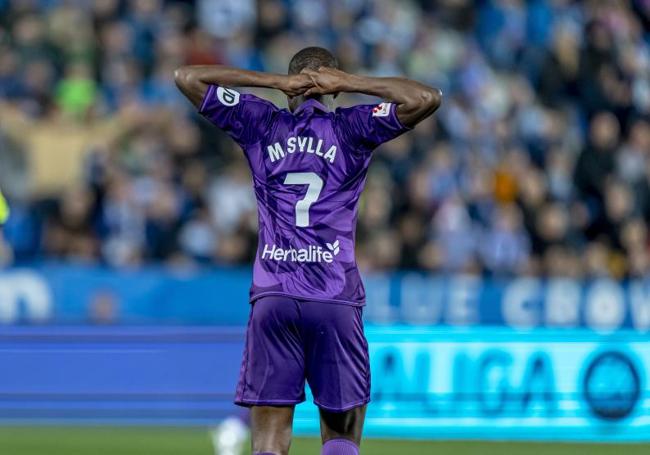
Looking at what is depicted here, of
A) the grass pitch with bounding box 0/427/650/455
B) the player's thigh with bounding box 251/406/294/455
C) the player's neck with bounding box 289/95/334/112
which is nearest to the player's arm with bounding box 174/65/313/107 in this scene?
the player's neck with bounding box 289/95/334/112

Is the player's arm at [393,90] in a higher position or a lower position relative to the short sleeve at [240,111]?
higher

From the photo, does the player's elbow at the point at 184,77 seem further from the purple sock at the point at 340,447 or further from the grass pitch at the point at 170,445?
the grass pitch at the point at 170,445

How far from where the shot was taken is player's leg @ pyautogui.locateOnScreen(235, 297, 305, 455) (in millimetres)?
6578

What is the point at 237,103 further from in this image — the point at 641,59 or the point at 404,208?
the point at 641,59

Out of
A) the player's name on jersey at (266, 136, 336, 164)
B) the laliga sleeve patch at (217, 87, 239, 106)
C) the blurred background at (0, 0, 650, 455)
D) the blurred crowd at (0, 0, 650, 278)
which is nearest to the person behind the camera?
the player's name on jersey at (266, 136, 336, 164)


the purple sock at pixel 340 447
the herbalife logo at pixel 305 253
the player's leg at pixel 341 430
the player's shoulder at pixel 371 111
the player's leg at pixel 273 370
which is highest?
the player's shoulder at pixel 371 111

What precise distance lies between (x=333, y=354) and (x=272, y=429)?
0.42 m

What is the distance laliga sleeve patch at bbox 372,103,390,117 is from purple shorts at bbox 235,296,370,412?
846mm

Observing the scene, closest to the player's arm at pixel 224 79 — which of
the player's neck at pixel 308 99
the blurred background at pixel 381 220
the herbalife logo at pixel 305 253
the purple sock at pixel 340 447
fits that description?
the player's neck at pixel 308 99

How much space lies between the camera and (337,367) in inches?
260

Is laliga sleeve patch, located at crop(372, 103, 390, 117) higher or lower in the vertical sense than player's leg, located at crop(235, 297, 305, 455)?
higher

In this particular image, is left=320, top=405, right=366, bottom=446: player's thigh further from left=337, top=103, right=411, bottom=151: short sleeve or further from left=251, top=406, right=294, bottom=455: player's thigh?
left=337, top=103, right=411, bottom=151: short sleeve

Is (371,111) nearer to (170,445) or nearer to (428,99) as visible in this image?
(428,99)

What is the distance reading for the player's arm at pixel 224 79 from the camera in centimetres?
659
